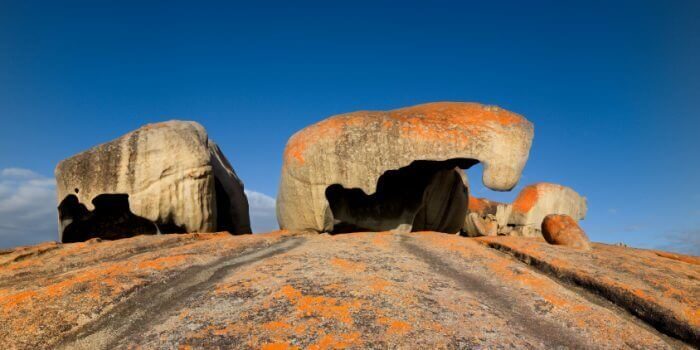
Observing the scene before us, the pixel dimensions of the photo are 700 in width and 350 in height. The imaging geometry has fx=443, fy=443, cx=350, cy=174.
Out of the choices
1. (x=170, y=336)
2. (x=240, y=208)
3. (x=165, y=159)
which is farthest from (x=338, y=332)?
(x=240, y=208)

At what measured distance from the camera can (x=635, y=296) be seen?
465cm

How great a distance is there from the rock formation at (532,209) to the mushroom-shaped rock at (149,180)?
17.8 meters

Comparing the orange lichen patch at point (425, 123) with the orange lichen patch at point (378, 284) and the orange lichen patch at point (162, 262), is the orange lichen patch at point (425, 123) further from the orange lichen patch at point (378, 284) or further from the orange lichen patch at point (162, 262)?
the orange lichen patch at point (378, 284)

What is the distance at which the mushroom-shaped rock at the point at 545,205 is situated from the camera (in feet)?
82.0

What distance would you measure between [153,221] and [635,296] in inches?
366

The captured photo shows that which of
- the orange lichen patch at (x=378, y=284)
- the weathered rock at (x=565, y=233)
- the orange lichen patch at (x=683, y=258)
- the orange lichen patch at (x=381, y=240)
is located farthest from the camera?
the orange lichen patch at (x=683, y=258)

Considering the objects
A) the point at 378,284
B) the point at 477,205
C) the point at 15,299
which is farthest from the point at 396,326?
the point at 477,205

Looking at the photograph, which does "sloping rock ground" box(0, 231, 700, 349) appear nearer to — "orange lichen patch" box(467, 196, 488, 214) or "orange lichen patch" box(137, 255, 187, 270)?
"orange lichen patch" box(137, 255, 187, 270)

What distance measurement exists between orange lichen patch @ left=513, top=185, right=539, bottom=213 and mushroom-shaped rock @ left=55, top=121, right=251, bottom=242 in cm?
1984

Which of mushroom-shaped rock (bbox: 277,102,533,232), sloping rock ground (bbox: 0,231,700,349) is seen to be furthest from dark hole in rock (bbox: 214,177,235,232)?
sloping rock ground (bbox: 0,231,700,349)

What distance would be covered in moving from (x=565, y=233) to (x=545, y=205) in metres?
18.7

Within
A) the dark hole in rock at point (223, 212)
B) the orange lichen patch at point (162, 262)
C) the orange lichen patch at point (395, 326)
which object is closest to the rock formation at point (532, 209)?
the dark hole in rock at point (223, 212)

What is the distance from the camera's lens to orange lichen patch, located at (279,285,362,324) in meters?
3.61

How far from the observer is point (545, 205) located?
82.1ft
